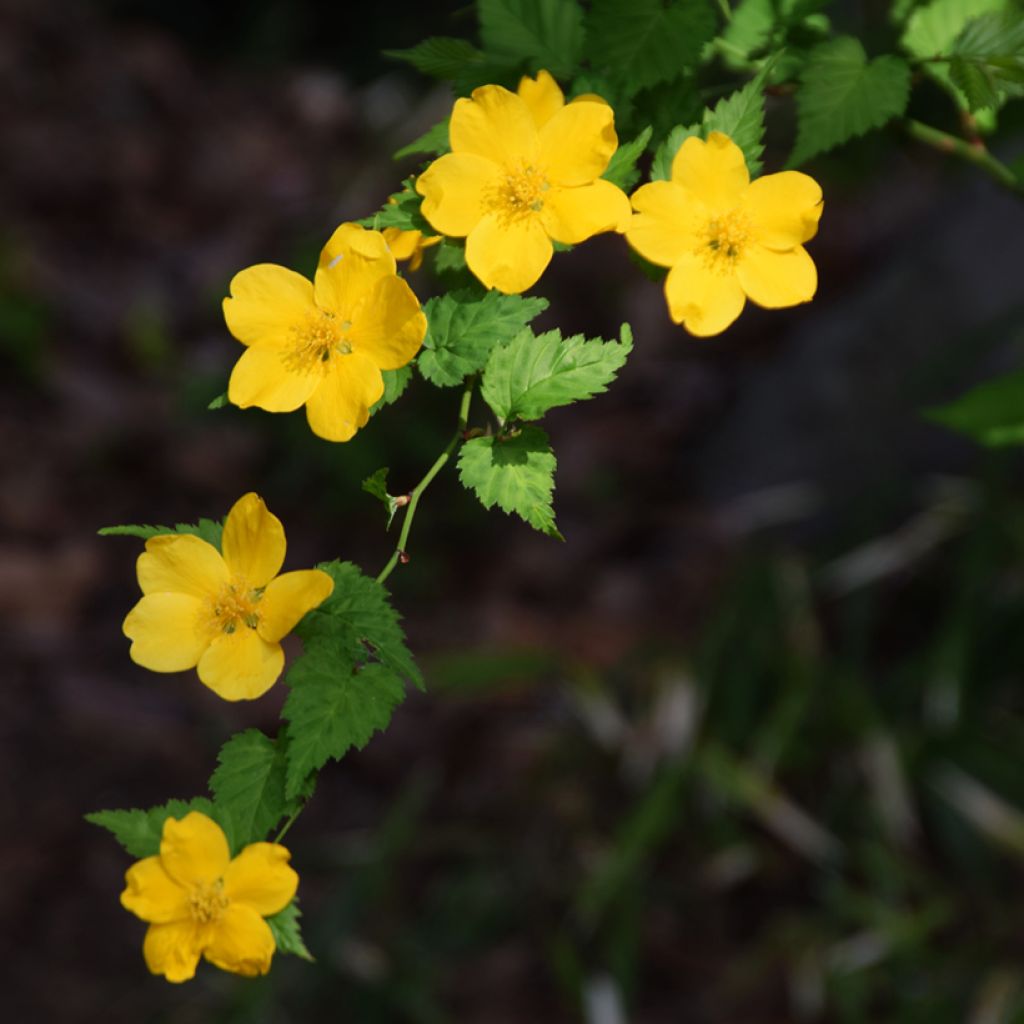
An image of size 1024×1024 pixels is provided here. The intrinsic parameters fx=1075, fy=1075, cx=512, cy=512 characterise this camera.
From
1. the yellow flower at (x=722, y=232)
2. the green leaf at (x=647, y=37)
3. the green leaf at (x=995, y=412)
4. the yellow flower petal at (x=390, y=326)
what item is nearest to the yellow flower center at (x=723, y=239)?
the yellow flower at (x=722, y=232)

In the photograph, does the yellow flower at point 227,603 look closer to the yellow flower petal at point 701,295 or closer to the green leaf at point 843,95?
the yellow flower petal at point 701,295

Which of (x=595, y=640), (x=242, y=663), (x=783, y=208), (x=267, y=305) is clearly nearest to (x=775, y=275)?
(x=783, y=208)

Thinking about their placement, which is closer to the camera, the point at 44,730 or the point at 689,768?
the point at 689,768

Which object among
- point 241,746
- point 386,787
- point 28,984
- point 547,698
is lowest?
point 28,984

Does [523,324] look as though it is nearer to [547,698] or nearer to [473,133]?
[473,133]

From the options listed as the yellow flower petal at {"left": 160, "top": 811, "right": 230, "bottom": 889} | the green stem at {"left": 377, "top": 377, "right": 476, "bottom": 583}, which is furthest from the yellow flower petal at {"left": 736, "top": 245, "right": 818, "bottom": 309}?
the yellow flower petal at {"left": 160, "top": 811, "right": 230, "bottom": 889}

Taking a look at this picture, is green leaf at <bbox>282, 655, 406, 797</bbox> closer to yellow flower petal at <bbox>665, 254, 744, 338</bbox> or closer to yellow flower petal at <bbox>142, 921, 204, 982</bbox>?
yellow flower petal at <bbox>142, 921, 204, 982</bbox>

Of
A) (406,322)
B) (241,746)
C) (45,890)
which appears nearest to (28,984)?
(45,890)
